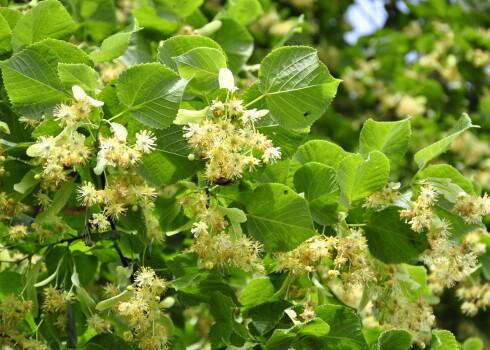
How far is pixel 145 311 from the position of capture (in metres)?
1.37

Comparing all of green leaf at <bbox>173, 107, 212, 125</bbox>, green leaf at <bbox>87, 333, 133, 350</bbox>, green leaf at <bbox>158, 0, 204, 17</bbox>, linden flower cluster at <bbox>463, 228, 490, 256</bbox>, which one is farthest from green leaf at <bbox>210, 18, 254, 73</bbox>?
green leaf at <bbox>87, 333, 133, 350</bbox>

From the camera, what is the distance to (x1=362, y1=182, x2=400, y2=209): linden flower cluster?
1.51 meters

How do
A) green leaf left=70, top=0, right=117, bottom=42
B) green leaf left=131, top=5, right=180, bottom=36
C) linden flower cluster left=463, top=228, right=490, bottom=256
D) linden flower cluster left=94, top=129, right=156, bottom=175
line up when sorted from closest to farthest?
linden flower cluster left=94, top=129, right=156, bottom=175
linden flower cluster left=463, top=228, right=490, bottom=256
green leaf left=70, top=0, right=117, bottom=42
green leaf left=131, top=5, right=180, bottom=36

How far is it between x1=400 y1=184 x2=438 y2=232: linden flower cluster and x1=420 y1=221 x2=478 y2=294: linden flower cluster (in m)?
0.04

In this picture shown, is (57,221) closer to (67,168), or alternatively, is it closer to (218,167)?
(67,168)

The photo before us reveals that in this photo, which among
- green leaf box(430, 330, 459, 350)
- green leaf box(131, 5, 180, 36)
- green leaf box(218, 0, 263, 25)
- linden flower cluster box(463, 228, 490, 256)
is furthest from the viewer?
green leaf box(218, 0, 263, 25)

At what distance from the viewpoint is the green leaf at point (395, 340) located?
1395 mm

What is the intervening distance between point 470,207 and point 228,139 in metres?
0.55

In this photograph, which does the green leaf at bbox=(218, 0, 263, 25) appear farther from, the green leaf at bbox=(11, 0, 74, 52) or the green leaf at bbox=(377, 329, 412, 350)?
the green leaf at bbox=(377, 329, 412, 350)

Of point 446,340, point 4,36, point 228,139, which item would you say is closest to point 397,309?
point 446,340

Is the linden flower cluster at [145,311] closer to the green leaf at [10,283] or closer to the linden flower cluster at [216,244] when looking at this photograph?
the linden flower cluster at [216,244]

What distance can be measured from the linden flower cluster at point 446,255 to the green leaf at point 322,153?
0.26 m

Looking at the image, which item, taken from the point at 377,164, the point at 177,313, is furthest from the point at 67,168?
the point at 177,313

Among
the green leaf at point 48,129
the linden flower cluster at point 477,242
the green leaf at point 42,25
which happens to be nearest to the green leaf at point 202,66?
the green leaf at point 48,129
